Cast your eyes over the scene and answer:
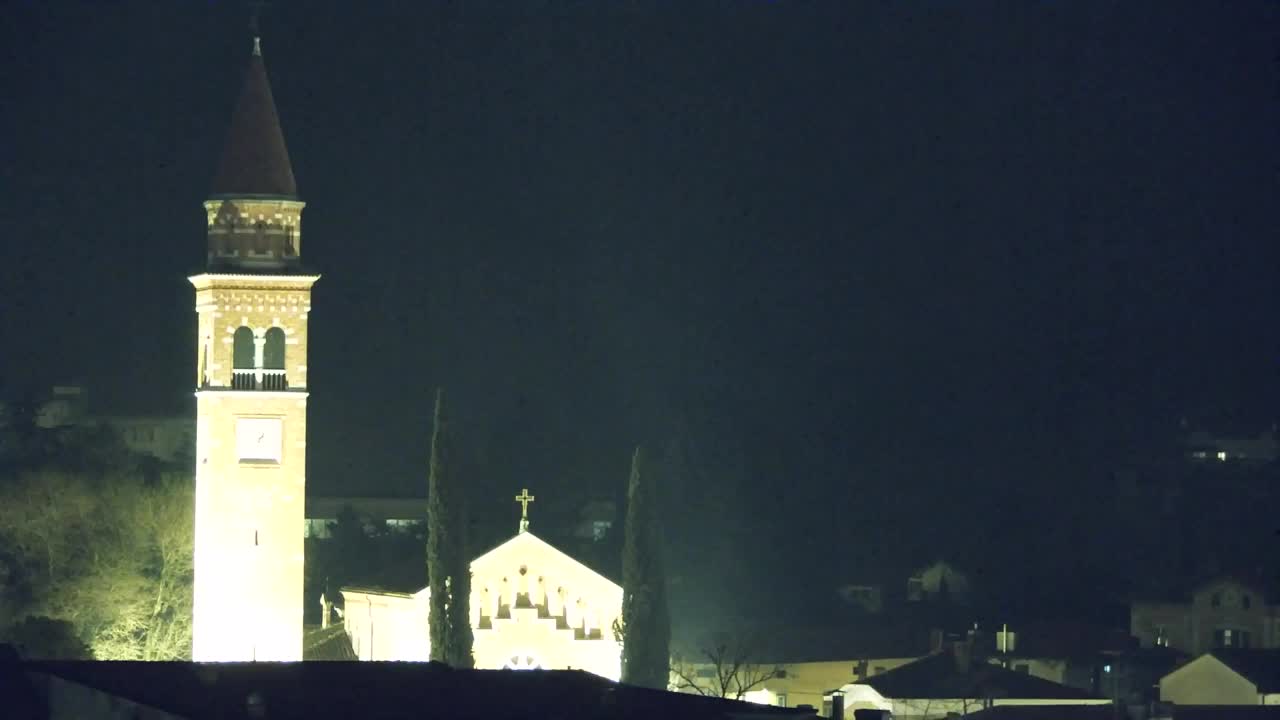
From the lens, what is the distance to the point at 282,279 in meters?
79.1

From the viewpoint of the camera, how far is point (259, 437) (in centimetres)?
7906

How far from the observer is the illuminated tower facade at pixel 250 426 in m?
77.9

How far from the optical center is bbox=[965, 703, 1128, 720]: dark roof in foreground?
7162 centimetres

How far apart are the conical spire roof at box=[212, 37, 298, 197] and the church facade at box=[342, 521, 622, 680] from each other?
412 inches

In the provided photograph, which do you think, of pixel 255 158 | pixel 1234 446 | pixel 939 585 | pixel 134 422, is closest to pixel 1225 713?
pixel 255 158

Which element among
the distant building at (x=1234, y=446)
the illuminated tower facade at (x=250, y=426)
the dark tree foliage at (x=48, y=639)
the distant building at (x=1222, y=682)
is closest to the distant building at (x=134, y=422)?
the distant building at (x=1234, y=446)

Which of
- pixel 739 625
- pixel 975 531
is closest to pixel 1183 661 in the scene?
pixel 739 625

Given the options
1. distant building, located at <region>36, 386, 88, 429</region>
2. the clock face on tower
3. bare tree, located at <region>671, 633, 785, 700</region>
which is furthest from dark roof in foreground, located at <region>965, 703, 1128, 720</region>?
distant building, located at <region>36, 386, 88, 429</region>

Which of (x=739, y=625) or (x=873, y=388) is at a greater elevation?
(x=873, y=388)

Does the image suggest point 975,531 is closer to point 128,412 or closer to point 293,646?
point 128,412

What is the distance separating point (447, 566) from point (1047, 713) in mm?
15446

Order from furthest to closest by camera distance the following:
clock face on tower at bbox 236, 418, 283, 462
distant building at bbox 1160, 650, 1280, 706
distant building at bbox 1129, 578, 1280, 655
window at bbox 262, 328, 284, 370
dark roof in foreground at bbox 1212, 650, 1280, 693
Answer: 1. distant building at bbox 1129, 578, 1280, 655
2. window at bbox 262, 328, 284, 370
3. dark roof in foreground at bbox 1212, 650, 1280, 693
4. distant building at bbox 1160, 650, 1280, 706
5. clock face on tower at bbox 236, 418, 283, 462

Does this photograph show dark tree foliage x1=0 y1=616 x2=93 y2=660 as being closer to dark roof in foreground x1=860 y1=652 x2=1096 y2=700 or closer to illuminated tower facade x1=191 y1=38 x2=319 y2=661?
illuminated tower facade x1=191 y1=38 x2=319 y2=661

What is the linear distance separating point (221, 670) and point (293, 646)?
33.1 meters
